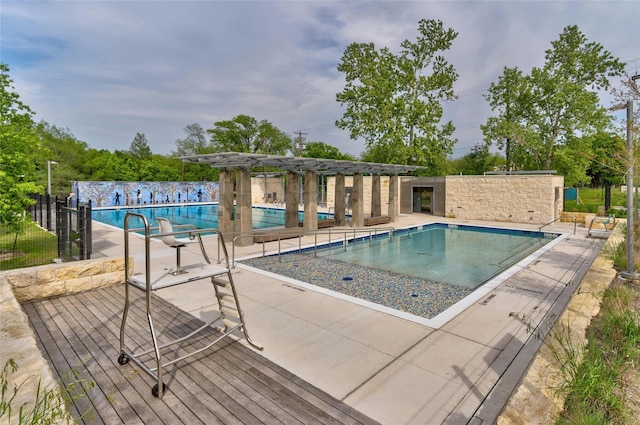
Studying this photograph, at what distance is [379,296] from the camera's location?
7746mm

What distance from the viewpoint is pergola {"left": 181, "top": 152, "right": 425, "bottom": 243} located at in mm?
12922

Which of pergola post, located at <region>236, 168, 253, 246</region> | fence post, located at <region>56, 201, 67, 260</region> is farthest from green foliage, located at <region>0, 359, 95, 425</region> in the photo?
pergola post, located at <region>236, 168, 253, 246</region>

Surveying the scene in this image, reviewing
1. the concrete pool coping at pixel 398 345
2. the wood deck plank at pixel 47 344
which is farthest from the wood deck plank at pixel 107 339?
the concrete pool coping at pixel 398 345

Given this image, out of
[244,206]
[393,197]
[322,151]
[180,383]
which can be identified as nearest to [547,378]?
[180,383]

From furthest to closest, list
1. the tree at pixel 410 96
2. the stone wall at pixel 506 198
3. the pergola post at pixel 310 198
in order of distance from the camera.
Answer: the tree at pixel 410 96
the stone wall at pixel 506 198
the pergola post at pixel 310 198

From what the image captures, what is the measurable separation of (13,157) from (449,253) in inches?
577

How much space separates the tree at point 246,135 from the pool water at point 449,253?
4045 centimetres

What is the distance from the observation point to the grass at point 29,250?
379 inches

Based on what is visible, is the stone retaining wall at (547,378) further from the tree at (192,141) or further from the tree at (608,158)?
the tree at (192,141)

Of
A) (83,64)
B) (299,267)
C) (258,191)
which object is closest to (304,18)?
(299,267)

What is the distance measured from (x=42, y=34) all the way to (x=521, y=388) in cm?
1989

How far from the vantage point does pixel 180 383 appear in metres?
3.72

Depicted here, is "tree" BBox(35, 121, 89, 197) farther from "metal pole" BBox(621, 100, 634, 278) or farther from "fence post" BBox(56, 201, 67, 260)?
"metal pole" BBox(621, 100, 634, 278)

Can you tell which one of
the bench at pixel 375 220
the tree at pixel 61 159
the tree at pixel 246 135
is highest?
the tree at pixel 246 135
